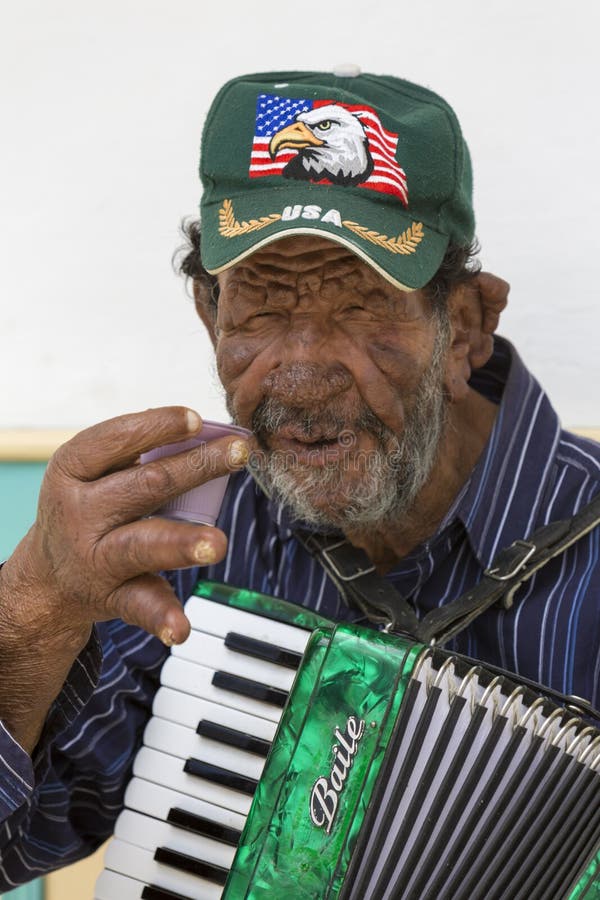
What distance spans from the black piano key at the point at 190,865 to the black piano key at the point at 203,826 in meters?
0.03

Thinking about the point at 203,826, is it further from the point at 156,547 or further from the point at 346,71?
the point at 346,71

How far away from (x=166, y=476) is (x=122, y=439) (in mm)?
61

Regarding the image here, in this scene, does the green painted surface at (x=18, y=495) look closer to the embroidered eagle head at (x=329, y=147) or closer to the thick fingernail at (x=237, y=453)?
the embroidered eagle head at (x=329, y=147)

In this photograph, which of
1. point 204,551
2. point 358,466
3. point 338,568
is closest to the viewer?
point 204,551

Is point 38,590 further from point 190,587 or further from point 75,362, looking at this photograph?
point 75,362

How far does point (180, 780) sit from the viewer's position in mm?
1429

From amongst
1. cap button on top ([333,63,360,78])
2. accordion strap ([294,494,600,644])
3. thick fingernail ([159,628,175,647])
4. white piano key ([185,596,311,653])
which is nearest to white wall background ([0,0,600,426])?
cap button on top ([333,63,360,78])

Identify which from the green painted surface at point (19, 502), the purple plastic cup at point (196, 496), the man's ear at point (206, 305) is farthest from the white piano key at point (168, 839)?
the green painted surface at point (19, 502)

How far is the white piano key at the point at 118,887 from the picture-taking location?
1433 mm

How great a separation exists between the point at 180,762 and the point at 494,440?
2.14ft

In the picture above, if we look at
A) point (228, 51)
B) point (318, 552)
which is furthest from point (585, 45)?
point (318, 552)

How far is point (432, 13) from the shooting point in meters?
2.08

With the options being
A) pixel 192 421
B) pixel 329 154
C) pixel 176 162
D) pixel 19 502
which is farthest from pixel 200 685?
pixel 176 162

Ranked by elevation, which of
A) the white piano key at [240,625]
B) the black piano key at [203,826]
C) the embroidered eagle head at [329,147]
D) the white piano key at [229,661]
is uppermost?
the embroidered eagle head at [329,147]
